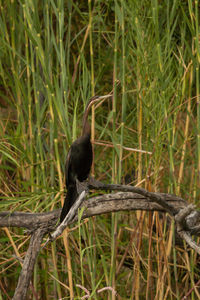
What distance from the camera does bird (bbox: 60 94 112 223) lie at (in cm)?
168

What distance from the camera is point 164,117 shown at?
172 cm

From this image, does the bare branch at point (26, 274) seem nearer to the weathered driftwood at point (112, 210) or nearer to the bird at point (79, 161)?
the weathered driftwood at point (112, 210)

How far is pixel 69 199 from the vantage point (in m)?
1.67

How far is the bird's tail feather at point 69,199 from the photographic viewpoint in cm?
161

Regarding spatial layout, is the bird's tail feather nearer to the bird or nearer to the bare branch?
the bird

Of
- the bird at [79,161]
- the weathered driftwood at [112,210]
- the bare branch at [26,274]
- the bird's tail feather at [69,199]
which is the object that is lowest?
the bare branch at [26,274]

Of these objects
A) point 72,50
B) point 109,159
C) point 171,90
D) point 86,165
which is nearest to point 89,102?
point 86,165

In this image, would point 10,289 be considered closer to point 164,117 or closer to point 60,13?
point 164,117

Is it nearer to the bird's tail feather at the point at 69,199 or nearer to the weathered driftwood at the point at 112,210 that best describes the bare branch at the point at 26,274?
the weathered driftwood at the point at 112,210

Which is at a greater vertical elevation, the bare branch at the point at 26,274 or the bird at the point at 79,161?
the bird at the point at 79,161

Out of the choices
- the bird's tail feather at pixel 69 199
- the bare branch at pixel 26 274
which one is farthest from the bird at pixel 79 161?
the bare branch at pixel 26 274

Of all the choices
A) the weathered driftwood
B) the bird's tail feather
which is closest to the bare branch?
the weathered driftwood

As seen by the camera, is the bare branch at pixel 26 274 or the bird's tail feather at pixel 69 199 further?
the bird's tail feather at pixel 69 199

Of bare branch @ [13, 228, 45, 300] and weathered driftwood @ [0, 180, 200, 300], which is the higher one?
weathered driftwood @ [0, 180, 200, 300]
